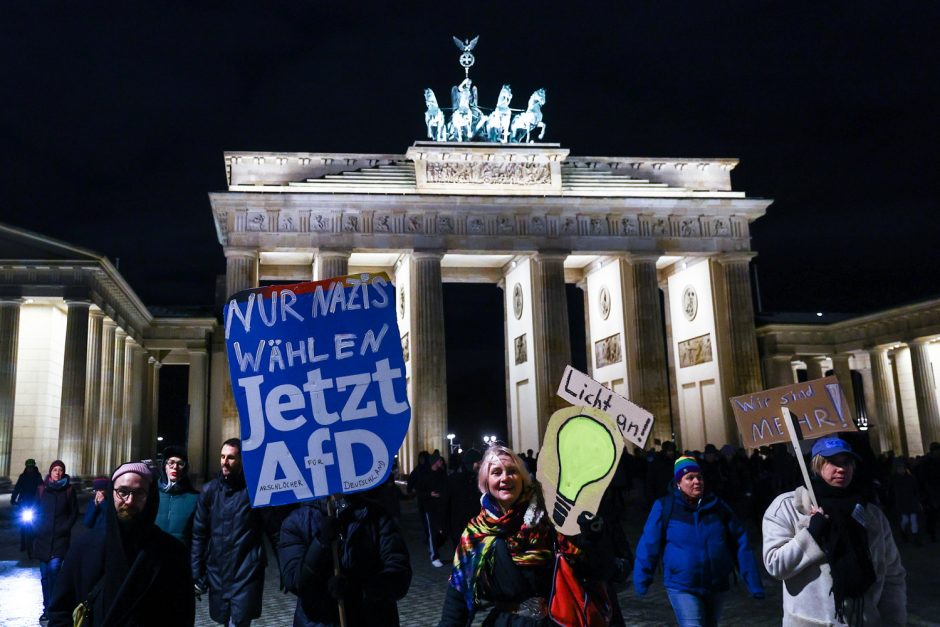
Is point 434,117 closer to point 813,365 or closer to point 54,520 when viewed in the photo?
point 813,365

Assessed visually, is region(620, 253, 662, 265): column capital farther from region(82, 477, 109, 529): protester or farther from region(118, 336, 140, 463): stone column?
region(82, 477, 109, 529): protester

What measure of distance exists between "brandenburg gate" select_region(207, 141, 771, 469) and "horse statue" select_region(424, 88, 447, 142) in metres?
1.71

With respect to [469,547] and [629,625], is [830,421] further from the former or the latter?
[469,547]

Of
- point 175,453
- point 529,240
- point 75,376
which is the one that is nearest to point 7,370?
point 75,376

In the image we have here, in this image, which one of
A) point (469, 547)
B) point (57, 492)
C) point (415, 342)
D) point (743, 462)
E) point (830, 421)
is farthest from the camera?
point (415, 342)

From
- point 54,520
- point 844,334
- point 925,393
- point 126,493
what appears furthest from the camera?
point 844,334

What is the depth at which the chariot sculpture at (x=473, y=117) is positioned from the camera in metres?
39.8

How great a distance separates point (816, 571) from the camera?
15.0 ft

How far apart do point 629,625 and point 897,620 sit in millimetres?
4593

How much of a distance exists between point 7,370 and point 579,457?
2820 centimetres

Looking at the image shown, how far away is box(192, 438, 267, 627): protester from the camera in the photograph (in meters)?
6.29

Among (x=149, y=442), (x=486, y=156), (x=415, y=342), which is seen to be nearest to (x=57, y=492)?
(x=415, y=342)

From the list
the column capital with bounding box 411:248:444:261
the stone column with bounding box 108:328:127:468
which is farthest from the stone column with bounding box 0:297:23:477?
the column capital with bounding box 411:248:444:261

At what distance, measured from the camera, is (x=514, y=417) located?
42312 millimetres
